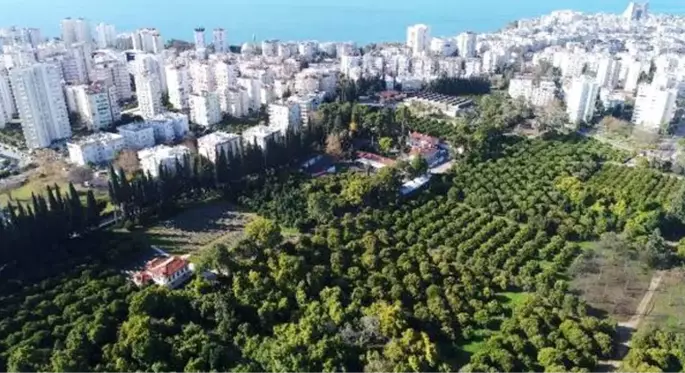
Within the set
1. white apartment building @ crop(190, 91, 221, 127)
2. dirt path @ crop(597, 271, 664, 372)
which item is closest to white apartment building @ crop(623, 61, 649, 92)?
dirt path @ crop(597, 271, 664, 372)

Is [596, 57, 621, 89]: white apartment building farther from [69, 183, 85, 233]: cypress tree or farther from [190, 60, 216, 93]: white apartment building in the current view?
[69, 183, 85, 233]: cypress tree

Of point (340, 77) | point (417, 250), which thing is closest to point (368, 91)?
point (340, 77)

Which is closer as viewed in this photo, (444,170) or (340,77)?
(444,170)

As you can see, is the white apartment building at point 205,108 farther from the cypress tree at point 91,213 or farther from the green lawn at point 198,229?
the cypress tree at point 91,213

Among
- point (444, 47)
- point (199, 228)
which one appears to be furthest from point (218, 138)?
point (444, 47)

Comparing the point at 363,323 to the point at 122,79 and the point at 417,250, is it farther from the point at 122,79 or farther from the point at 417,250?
the point at 122,79

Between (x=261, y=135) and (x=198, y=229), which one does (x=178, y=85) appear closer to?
(x=261, y=135)

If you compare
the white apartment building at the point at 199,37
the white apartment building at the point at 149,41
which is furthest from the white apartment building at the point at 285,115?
the white apartment building at the point at 149,41
